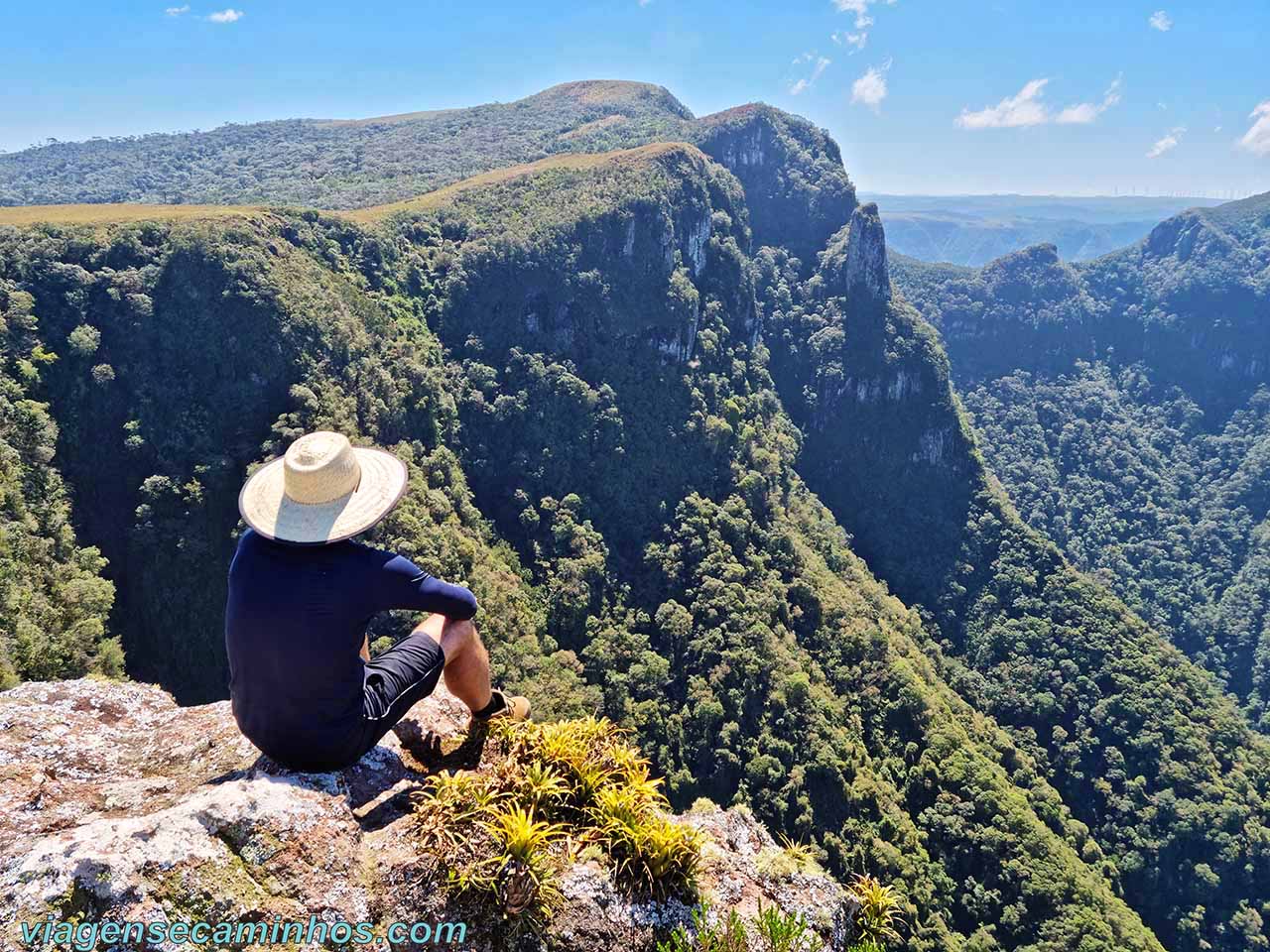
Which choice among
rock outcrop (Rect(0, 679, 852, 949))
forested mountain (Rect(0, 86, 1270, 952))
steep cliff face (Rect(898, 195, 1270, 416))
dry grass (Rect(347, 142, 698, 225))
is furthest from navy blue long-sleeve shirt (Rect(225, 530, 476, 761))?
steep cliff face (Rect(898, 195, 1270, 416))

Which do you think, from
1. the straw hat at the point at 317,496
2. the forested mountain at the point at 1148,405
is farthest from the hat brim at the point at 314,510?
the forested mountain at the point at 1148,405

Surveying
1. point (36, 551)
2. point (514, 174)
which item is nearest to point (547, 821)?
point (36, 551)

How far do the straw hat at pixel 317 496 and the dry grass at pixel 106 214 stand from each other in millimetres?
49007

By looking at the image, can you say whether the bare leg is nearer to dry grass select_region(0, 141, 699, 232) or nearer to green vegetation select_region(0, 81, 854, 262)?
dry grass select_region(0, 141, 699, 232)

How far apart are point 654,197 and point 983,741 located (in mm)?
62039

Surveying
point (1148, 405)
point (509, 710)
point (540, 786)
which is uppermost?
point (540, 786)

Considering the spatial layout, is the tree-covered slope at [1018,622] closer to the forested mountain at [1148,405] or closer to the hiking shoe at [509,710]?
the forested mountain at [1148,405]

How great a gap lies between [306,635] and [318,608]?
0.20m

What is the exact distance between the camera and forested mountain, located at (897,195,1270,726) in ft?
319

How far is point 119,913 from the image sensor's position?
357cm

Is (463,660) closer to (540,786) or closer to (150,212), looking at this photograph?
(540,786)

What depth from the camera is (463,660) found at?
5754 millimetres

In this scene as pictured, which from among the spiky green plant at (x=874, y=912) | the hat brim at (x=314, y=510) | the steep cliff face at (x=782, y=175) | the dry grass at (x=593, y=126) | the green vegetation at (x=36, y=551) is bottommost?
the green vegetation at (x=36, y=551)

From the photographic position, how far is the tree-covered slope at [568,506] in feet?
120
